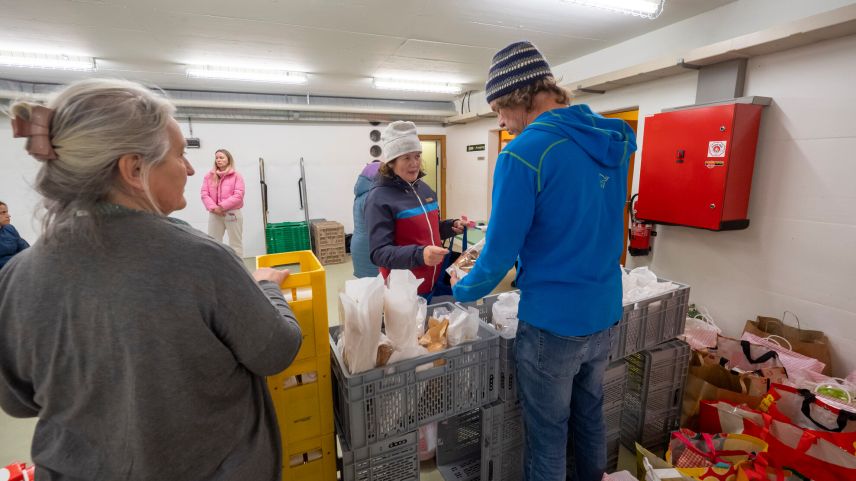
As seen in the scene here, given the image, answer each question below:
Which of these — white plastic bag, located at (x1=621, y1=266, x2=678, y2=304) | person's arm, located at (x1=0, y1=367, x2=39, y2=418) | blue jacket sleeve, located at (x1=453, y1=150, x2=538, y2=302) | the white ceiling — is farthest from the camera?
the white ceiling

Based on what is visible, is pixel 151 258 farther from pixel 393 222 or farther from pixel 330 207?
pixel 330 207

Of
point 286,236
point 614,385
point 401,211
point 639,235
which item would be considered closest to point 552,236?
point 401,211

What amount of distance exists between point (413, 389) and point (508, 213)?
0.71 meters

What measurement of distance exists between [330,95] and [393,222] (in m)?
5.49

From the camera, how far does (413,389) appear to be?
4.58 ft

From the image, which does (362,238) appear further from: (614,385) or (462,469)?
(614,385)

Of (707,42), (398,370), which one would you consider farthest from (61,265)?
(707,42)

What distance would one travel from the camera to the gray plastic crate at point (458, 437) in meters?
1.97

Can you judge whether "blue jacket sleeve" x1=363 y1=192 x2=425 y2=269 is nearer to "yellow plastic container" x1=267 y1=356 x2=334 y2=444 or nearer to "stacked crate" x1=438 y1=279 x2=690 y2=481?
"stacked crate" x1=438 y1=279 x2=690 y2=481

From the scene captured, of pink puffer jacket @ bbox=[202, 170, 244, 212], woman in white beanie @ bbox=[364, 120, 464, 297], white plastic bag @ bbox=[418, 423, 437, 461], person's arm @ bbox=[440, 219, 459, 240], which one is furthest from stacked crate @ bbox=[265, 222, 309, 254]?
white plastic bag @ bbox=[418, 423, 437, 461]

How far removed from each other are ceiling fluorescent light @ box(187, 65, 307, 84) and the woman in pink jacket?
1085mm

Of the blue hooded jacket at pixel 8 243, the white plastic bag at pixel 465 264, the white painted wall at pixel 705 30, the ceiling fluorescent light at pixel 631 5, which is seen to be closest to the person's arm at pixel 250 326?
the white plastic bag at pixel 465 264

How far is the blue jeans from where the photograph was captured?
1330mm

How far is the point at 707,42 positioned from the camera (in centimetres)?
315
